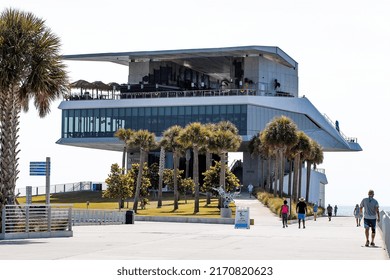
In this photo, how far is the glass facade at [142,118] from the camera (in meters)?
103

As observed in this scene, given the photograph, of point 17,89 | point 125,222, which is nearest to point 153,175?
point 125,222

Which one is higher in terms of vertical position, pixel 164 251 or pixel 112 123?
pixel 112 123

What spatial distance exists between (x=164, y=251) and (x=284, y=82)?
91.2 meters

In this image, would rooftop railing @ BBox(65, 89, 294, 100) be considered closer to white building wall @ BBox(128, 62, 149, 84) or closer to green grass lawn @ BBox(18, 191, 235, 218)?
white building wall @ BBox(128, 62, 149, 84)

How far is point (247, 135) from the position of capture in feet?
334

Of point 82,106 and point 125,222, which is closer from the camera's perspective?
point 125,222

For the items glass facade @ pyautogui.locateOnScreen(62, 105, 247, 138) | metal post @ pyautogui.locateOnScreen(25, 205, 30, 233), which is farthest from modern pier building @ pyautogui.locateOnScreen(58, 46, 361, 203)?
metal post @ pyautogui.locateOnScreen(25, 205, 30, 233)

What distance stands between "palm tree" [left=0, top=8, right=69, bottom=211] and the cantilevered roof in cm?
7046

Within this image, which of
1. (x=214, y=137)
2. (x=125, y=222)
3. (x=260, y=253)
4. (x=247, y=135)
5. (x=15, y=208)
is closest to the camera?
(x=260, y=253)

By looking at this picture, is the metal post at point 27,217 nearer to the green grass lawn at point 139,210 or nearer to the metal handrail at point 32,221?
the metal handrail at point 32,221

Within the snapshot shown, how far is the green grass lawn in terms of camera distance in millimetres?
66312

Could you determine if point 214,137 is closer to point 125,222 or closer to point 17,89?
point 125,222

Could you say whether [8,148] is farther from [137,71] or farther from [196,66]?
[196,66]

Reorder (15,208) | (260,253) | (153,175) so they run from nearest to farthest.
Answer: (260,253)
(15,208)
(153,175)
